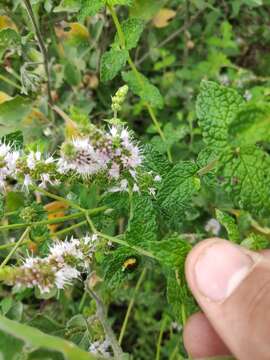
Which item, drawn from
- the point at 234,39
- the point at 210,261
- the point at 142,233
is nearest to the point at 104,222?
the point at 142,233

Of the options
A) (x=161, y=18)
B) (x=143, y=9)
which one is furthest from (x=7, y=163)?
(x=161, y=18)

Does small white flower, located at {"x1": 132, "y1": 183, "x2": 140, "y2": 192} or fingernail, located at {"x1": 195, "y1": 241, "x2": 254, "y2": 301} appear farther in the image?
small white flower, located at {"x1": 132, "y1": 183, "x2": 140, "y2": 192}

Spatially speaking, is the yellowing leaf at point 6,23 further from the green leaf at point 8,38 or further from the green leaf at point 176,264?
the green leaf at point 176,264

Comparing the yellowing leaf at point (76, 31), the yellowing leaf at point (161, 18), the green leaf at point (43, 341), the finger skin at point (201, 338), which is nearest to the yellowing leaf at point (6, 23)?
the yellowing leaf at point (76, 31)

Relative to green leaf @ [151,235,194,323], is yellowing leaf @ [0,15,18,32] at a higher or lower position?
higher

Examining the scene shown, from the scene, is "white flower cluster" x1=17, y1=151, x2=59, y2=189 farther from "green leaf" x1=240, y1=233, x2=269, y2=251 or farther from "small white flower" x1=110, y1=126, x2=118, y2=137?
"green leaf" x1=240, y1=233, x2=269, y2=251

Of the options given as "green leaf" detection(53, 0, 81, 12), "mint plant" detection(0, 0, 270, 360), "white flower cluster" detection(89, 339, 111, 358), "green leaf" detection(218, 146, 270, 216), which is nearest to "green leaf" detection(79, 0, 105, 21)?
"mint plant" detection(0, 0, 270, 360)

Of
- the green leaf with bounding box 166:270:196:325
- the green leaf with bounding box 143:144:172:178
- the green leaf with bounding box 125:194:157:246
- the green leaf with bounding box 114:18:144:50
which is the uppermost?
the green leaf with bounding box 114:18:144:50
